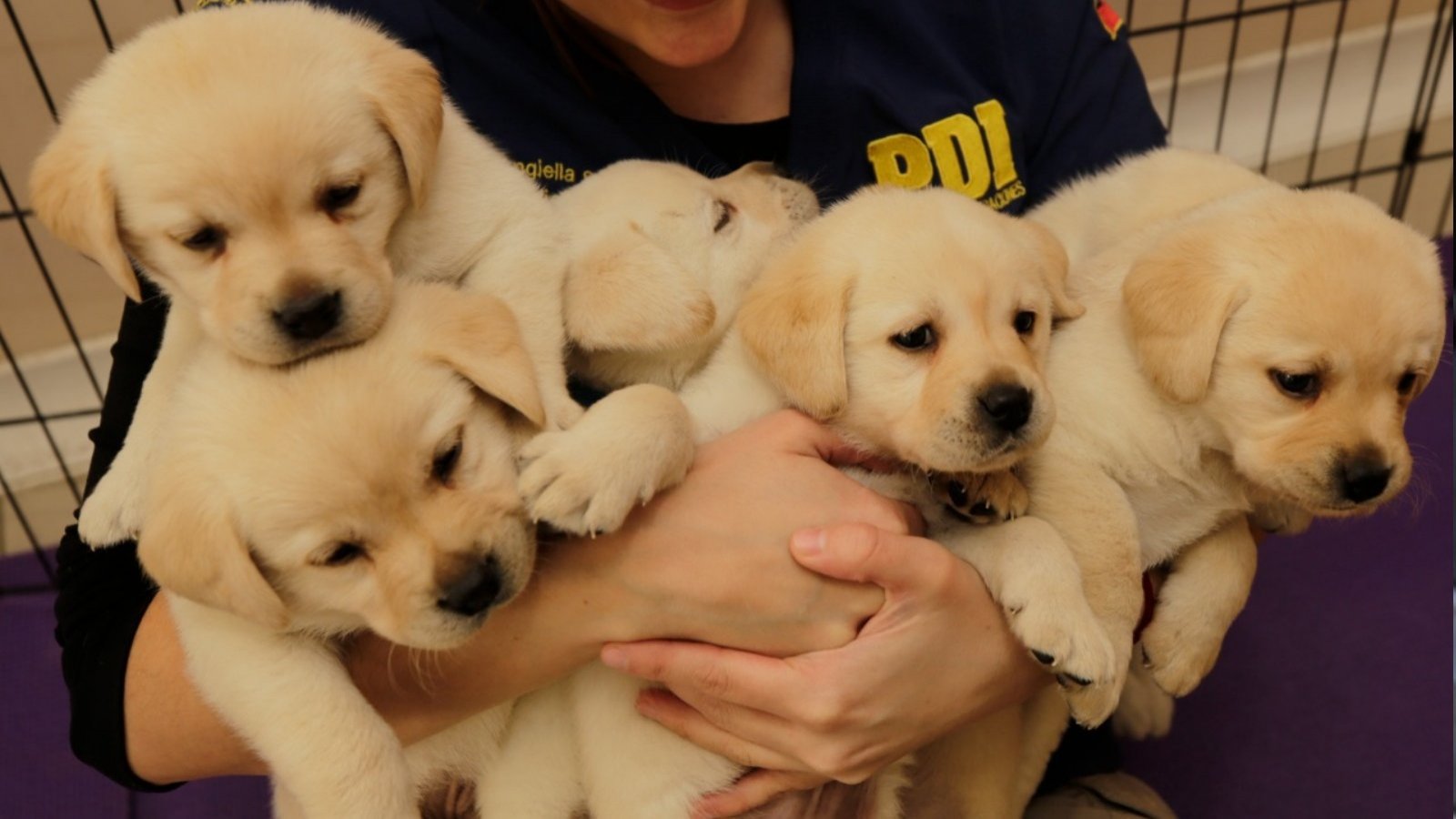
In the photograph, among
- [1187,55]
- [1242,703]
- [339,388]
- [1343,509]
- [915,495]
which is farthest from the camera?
[1187,55]

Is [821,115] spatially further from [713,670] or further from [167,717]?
[167,717]

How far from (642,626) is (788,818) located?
36 cm

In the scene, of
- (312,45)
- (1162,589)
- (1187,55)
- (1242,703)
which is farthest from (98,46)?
(1187,55)

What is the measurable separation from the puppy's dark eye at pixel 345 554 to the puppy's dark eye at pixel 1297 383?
1.12m

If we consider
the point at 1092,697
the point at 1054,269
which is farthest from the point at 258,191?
the point at 1092,697

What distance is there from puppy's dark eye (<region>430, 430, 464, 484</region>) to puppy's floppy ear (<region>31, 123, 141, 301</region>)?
43cm

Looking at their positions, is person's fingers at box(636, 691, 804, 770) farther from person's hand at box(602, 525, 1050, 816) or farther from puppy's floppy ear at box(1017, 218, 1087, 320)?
puppy's floppy ear at box(1017, 218, 1087, 320)

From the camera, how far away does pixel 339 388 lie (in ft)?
4.07

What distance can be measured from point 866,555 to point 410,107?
0.75 meters

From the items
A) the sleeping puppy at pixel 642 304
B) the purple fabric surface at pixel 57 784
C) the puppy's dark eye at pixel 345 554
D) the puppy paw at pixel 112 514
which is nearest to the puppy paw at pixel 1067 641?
the sleeping puppy at pixel 642 304

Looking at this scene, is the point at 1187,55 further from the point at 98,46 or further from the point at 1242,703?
the point at 98,46

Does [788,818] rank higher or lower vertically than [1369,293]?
lower

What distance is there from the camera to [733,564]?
4.62ft

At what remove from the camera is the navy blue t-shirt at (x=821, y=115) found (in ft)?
5.27
